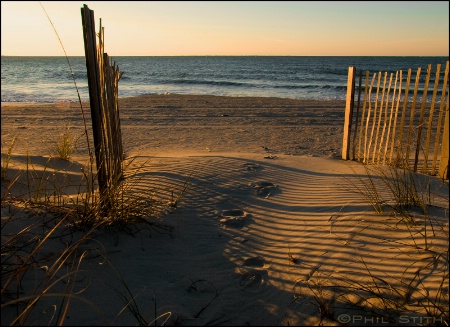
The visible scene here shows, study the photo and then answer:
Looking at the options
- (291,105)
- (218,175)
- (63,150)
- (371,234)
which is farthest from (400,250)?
(291,105)

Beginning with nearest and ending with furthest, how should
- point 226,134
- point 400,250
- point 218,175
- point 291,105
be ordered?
point 400,250 < point 218,175 < point 226,134 < point 291,105

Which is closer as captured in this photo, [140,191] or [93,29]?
[93,29]

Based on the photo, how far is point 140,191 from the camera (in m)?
4.02

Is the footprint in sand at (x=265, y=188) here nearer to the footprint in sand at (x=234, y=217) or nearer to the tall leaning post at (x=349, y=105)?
the footprint in sand at (x=234, y=217)

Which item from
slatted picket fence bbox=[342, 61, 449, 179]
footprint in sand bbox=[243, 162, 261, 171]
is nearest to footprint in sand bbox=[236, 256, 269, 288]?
slatted picket fence bbox=[342, 61, 449, 179]

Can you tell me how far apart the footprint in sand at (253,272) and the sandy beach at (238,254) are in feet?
0.03

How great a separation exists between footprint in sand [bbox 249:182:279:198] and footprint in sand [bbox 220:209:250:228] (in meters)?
0.54

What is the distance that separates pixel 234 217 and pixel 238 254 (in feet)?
2.32

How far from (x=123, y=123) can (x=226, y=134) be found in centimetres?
313

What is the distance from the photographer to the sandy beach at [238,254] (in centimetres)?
229

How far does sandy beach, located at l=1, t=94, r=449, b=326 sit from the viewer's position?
90.4 inches

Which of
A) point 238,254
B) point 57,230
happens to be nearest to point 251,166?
point 238,254

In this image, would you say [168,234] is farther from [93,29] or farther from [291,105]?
[291,105]

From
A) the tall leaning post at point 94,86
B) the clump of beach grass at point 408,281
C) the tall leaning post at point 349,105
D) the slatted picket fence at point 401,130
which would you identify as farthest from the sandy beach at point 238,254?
the tall leaning post at point 349,105
